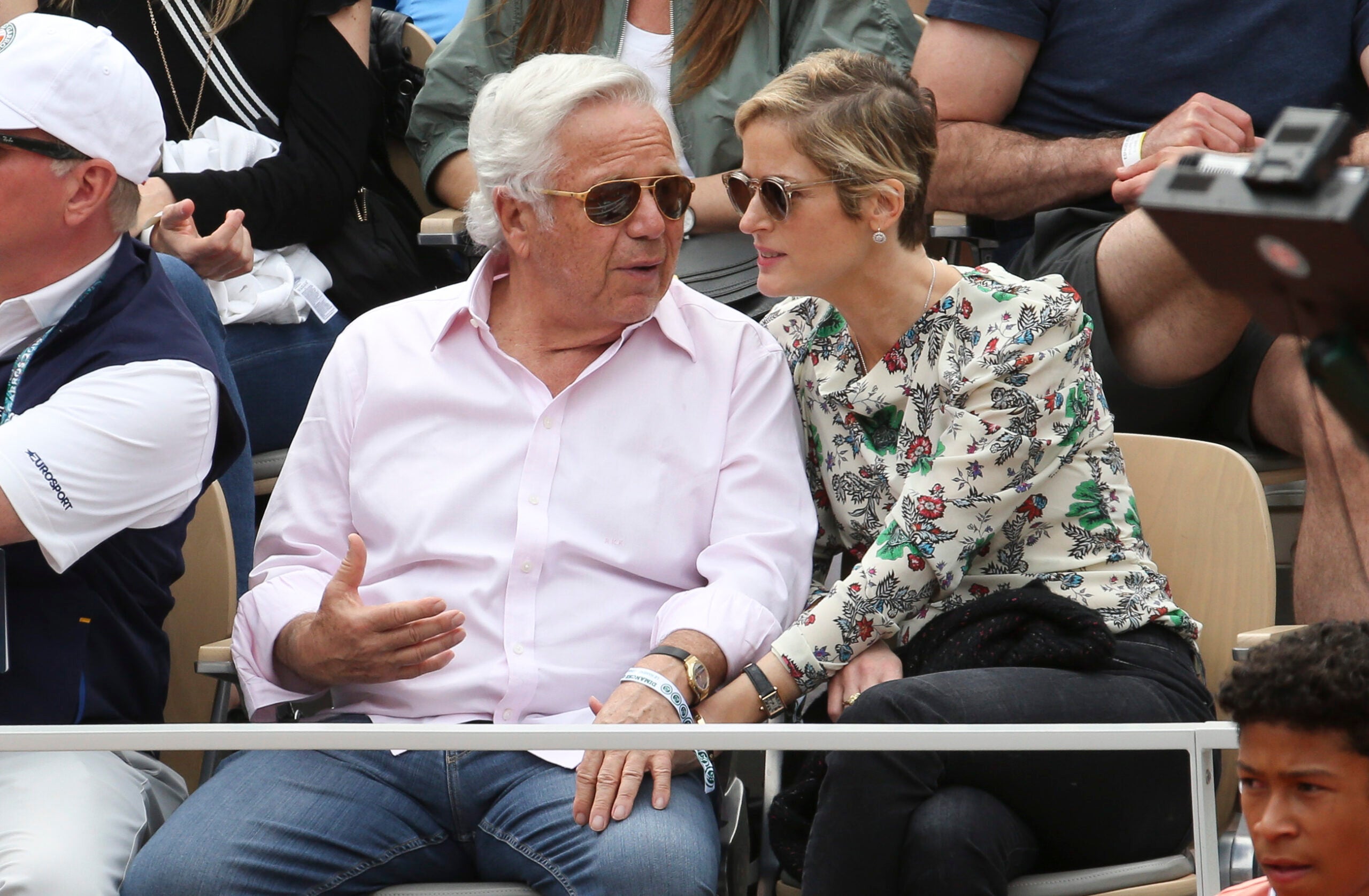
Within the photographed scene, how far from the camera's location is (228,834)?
1.87m

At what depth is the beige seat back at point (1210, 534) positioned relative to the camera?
7.20 ft

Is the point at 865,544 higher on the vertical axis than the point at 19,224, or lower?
lower

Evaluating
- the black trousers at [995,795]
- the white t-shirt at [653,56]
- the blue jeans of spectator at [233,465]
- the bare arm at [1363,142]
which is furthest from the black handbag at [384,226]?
the bare arm at [1363,142]

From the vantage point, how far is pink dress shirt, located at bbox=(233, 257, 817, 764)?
83.7 inches

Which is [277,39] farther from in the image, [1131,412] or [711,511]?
[1131,412]

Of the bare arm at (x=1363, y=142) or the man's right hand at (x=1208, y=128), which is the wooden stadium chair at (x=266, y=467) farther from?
the bare arm at (x=1363, y=142)

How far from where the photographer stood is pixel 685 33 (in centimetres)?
318

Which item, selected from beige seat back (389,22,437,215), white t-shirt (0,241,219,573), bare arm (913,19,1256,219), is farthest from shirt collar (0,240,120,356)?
bare arm (913,19,1256,219)

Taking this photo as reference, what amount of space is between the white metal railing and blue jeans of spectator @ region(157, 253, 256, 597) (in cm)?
99

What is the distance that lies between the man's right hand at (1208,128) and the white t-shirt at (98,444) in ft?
6.07

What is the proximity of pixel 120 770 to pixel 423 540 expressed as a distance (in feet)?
1.70

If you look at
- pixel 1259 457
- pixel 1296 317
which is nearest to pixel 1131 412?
pixel 1259 457

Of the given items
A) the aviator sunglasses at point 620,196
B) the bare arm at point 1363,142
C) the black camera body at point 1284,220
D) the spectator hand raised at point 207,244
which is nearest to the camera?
the black camera body at point 1284,220

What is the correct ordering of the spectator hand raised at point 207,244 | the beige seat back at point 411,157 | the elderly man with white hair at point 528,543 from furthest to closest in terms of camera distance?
1. the beige seat back at point 411,157
2. the spectator hand raised at point 207,244
3. the elderly man with white hair at point 528,543
